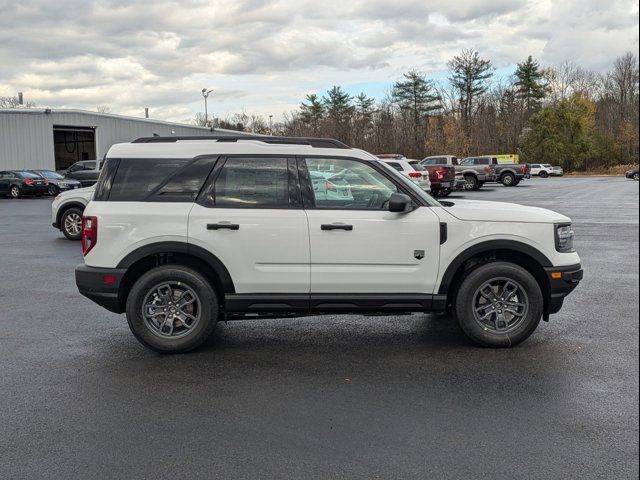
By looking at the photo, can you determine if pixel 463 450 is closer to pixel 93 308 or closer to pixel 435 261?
pixel 435 261

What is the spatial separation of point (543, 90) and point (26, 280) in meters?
82.1

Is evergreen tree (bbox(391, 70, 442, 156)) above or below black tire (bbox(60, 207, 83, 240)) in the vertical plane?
above

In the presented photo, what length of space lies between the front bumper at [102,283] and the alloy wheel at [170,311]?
319 mm

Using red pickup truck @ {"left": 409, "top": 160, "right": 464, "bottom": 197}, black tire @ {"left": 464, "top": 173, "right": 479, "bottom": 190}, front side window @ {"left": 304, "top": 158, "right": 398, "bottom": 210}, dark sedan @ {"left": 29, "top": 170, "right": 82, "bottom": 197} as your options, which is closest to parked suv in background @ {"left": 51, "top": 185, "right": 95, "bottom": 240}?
front side window @ {"left": 304, "top": 158, "right": 398, "bottom": 210}

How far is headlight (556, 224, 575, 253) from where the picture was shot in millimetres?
5461

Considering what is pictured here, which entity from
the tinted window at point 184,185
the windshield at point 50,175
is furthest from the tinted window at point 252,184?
the windshield at point 50,175

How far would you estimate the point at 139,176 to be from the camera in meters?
5.50

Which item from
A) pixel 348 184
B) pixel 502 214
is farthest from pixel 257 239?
pixel 502 214

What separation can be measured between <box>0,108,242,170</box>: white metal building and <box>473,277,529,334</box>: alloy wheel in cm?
4252

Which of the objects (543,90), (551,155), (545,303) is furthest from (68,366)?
(543,90)

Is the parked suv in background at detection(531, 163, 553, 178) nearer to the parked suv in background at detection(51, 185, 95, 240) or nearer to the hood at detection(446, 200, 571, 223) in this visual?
the parked suv in background at detection(51, 185, 95, 240)

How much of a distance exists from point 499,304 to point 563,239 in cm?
86

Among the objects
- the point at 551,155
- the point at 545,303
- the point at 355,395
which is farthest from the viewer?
the point at 551,155

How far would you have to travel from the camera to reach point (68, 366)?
518 cm
